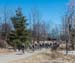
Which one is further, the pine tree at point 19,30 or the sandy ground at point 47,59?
the pine tree at point 19,30

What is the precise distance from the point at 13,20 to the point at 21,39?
334 centimetres

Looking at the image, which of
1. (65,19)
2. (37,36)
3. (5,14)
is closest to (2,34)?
(5,14)

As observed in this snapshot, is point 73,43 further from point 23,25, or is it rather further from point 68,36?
point 23,25

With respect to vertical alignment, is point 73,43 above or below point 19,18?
below

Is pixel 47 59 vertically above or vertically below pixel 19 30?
below

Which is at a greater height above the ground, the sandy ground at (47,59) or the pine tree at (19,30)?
the pine tree at (19,30)

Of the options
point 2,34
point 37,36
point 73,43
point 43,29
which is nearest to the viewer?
point 73,43

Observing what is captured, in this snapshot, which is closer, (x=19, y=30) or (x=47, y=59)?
(x=47, y=59)

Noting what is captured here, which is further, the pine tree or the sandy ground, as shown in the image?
the pine tree

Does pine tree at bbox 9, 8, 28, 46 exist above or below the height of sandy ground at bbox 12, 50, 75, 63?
above

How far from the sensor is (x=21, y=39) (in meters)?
41.3

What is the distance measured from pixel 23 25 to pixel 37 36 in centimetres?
1961

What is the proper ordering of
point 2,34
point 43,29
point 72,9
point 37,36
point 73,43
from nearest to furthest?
point 72,9 < point 73,43 < point 2,34 < point 37,36 < point 43,29

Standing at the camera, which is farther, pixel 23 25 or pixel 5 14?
pixel 5 14
